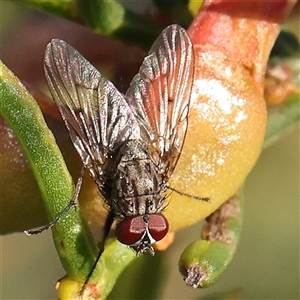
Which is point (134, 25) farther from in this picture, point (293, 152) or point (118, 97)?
point (293, 152)

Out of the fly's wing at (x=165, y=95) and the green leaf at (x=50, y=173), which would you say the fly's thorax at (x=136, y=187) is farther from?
the green leaf at (x=50, y=173)

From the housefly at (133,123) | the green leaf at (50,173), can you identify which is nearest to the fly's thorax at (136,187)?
the housefly at (133,123)

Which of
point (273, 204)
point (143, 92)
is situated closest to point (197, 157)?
point (143, 92)

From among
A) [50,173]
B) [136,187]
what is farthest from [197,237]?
[50,173]

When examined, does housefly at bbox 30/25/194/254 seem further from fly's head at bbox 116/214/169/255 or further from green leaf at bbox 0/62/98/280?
green leaf at bbox 0/62/98/280

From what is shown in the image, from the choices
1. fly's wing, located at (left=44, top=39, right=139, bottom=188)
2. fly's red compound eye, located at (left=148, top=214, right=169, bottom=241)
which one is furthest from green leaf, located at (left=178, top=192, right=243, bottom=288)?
fly's wing, located at (left=44, top=39, right=139, bottom=188)

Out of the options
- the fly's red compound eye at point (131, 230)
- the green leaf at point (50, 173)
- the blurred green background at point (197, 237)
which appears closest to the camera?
the green leaf at point (50, 173)
